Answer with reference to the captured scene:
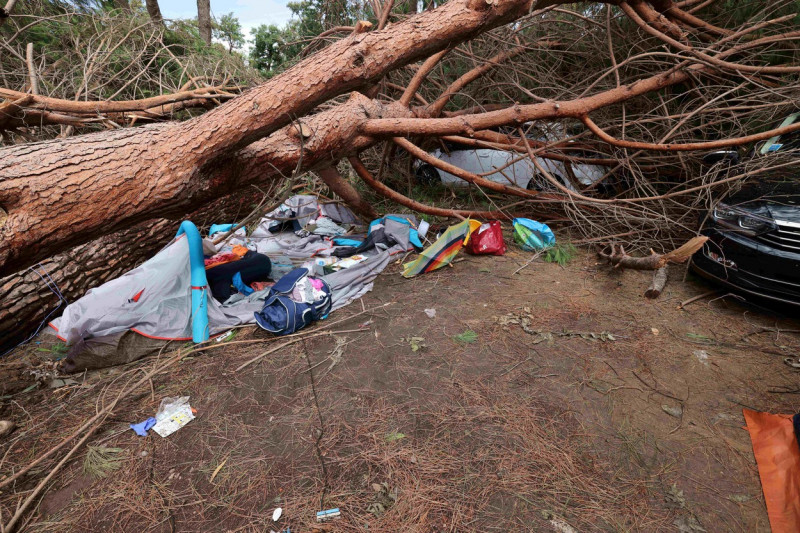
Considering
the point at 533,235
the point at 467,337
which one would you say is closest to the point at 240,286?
the point at 467,337

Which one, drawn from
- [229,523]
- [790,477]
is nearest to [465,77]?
[790,477]

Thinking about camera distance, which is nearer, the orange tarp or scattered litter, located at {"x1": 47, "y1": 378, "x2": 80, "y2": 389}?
the orange tarp

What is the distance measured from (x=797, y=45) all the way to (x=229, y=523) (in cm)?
676

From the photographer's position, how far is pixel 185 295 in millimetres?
3137

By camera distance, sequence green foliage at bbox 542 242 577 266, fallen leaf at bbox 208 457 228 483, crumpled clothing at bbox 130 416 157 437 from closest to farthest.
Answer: fallen leaf at bbox 208 457 228 483 → crumpled clothing at bbox 130 416 157 437 → green foliage at bbox 542 242 577 266

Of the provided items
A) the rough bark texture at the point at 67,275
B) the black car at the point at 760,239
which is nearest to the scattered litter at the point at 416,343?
the black car at the point at 760,239

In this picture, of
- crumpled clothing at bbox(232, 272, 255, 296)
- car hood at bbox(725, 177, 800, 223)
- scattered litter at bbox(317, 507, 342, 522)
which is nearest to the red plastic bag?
car hood at bbox(725, 177, 800, 223)

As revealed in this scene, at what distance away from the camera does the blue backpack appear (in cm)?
305

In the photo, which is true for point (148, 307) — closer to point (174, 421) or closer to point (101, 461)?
point (174, 421)

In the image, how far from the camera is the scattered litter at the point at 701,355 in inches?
105

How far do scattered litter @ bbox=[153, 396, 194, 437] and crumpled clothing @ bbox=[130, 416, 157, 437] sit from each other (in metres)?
0.03

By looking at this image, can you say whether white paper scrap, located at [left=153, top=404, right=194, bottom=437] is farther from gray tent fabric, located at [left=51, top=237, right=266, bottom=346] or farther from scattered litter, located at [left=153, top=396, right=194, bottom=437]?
gray tent fabric, located at [left=51, top=237, right=266, bottom=346]

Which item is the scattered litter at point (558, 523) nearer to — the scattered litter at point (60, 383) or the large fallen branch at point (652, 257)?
the large fallen branch at point (652, 257)

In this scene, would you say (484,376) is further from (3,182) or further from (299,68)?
(3,182)
